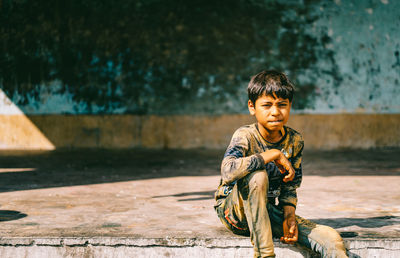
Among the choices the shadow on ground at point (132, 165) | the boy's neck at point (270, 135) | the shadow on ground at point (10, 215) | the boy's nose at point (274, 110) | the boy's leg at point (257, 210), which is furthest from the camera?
the shadow on ground at point (132, 165)

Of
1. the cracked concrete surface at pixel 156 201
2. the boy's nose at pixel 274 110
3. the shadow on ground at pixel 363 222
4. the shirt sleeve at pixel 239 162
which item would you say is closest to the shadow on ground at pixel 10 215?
the cracked concrete surface at pixel 156 201

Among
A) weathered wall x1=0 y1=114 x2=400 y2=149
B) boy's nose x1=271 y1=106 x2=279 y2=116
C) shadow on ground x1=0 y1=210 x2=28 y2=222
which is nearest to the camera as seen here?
boy's nose x1=271 y1=106 x2=279 y2=116

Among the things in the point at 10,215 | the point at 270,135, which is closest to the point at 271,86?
the point at 270,135

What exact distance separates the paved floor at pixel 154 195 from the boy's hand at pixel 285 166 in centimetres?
50

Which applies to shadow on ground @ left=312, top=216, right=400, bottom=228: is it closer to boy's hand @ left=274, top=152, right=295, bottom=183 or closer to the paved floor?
the paved floor

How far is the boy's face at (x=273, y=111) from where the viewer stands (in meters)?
2.54

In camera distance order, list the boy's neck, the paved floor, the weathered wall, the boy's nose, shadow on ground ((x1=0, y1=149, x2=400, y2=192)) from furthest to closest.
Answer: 1. the weathered wall
2. shadow on ground ((x1=0, y1=149, x2=400, y2=192))
3. the paved floor
4. the boy's neck
5. the boy's nose

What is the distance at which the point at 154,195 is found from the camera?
4.15 m

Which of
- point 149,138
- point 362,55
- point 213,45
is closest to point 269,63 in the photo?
point 213,45

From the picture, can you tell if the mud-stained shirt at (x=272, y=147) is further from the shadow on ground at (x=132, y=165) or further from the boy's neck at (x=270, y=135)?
the shadow on ground at (x=132, y=165)

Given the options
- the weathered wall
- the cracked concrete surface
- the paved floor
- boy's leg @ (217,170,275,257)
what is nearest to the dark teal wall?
the weathered wall

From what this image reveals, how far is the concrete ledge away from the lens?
2.61 m

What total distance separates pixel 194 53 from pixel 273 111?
5.85m

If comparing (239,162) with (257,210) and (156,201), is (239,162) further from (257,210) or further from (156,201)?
(156,201)
